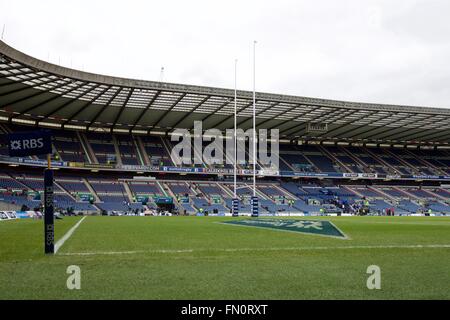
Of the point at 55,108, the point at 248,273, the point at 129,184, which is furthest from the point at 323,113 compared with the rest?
the point at 248,273

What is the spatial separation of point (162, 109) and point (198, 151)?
14956 mm

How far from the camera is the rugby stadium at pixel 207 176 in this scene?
9047mm

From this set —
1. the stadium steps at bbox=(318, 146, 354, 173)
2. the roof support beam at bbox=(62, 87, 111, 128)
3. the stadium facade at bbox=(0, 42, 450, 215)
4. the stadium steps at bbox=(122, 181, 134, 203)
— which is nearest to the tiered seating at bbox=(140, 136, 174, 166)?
the stadium facade at bbox=(0, 42, 450, 215)

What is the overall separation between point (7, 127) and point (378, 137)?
2186 inches

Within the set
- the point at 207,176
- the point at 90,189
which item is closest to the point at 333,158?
the point at 207,176

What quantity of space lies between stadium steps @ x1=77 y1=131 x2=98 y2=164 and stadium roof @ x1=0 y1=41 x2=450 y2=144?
139 cm

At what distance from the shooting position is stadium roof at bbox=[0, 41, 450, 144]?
4222cm

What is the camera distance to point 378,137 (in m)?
73.4

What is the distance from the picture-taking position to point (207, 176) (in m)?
67.8

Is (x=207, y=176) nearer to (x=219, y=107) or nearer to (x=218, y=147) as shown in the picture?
(x=218, y=147)

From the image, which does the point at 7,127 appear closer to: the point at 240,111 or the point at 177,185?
the point at 177,185

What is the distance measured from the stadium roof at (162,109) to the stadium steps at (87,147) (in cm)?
139

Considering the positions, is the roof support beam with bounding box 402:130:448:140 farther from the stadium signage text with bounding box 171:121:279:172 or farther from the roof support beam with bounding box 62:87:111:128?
the roof support beam with bounding box 62:87:111:128
